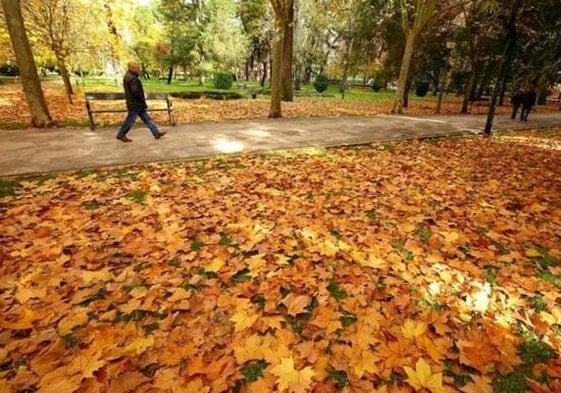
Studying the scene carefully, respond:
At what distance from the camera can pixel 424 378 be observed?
2.12 metres

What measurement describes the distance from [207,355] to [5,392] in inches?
47.3

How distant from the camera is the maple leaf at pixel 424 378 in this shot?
206 cm

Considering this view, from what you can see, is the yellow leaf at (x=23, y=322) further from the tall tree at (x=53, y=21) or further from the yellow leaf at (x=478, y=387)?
the tall tree at (x=53, y=21)

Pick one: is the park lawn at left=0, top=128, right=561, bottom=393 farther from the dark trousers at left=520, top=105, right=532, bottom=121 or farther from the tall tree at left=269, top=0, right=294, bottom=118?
the dark trousers at left=520, top=105, right=532, bottom=121

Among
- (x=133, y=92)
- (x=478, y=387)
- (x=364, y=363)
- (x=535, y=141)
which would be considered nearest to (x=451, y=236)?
(x=478, y=387)

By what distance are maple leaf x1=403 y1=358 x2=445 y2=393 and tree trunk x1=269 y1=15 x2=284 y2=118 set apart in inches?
454

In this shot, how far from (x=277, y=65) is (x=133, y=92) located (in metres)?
6.08

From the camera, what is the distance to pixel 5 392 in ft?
6.50

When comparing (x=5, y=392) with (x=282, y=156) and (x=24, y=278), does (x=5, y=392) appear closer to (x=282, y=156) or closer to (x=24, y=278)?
(x=24, y=278)

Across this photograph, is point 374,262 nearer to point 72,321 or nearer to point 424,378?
point 424,378

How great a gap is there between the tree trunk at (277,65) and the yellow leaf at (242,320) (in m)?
11.0

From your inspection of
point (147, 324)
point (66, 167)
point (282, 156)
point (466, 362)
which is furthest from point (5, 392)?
point (282, 156)

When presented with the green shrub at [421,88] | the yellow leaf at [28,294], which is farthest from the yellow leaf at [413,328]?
the green shrub at [421,88]

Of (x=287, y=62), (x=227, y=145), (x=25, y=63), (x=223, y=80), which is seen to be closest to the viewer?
(x=227, y=145)
